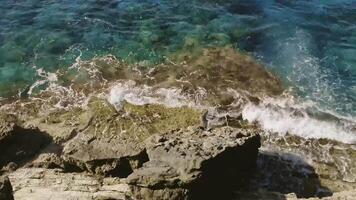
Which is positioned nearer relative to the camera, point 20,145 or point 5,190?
point 5,190

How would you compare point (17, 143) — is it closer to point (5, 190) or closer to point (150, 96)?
point (5, 190)

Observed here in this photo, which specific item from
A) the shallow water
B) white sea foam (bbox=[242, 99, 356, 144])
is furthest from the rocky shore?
the shallow water

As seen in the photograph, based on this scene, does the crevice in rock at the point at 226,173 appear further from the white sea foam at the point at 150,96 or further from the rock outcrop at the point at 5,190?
the white sea foam at the point at 150,96

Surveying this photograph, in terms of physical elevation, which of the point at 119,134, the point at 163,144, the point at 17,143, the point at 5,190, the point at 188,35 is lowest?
the point at 119,134

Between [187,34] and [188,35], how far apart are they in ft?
0.40

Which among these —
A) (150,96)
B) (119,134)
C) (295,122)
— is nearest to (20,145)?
(119,134)

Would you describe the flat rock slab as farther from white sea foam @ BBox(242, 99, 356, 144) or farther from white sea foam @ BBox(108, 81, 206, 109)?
white sea foam @ BBox(242, 99, 356, 144)

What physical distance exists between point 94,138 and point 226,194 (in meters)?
4.68

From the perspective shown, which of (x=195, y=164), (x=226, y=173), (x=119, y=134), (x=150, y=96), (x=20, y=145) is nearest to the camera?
(x=195, y=164)

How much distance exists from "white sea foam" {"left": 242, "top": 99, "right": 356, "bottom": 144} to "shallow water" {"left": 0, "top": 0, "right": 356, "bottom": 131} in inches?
40.4

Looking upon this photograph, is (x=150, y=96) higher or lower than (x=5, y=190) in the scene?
lower

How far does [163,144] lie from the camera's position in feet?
44.1

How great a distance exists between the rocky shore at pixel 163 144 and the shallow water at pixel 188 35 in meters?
1.22

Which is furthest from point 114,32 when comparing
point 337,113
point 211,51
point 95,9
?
point 337,113
